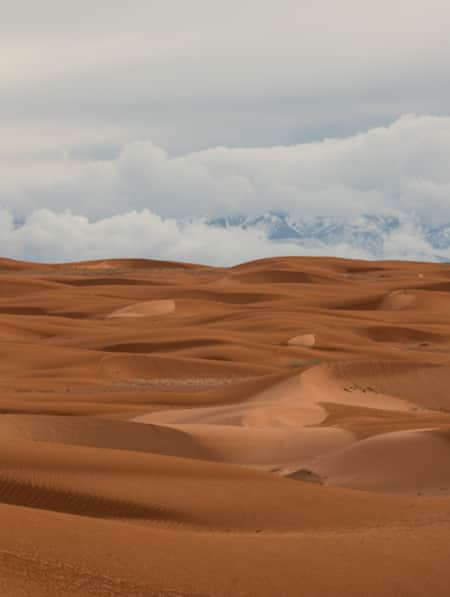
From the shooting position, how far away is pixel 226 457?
13.6 m

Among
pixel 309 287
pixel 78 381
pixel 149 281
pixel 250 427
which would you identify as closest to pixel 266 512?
pixel 250 427

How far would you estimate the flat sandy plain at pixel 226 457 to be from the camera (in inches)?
201

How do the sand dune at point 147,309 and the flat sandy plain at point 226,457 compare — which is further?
the sand dune at point 147,309

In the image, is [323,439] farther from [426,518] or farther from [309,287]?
[309,287]

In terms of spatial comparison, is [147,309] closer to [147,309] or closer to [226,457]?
[147,309]

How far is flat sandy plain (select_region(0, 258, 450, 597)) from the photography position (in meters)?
5.10

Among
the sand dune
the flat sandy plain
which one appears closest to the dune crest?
the sand dune

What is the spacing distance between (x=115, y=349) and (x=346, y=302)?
16.8 metres

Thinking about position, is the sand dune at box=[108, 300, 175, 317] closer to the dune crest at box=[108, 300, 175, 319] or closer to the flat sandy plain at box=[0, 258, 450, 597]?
the dune crest at box=[108, 300, 175, 319]

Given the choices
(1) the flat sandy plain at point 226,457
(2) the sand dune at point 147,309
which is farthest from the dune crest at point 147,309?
(1) the flat sandy plain at point 226,457

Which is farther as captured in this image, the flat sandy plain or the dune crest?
the dune crest

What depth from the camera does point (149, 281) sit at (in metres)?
54.2

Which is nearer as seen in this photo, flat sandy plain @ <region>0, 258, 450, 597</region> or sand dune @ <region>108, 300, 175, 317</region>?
flat sandy plain @ <region>0, 258, 450, 597</region>

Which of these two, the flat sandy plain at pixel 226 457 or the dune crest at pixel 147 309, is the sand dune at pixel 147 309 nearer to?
the dune crest at pixel 147 309
